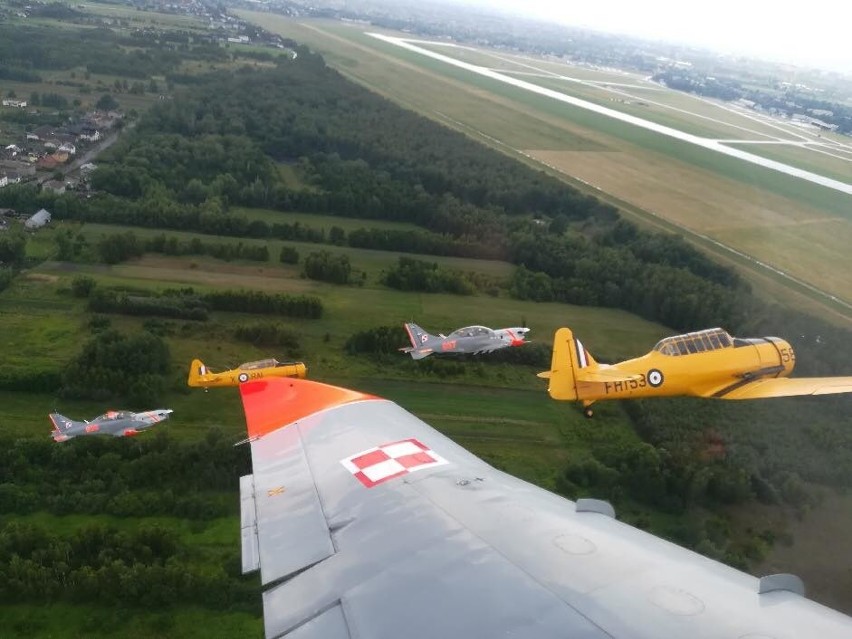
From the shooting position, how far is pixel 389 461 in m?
9.62

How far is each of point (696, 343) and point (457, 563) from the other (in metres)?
25.4

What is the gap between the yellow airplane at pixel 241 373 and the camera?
3656 centimetres

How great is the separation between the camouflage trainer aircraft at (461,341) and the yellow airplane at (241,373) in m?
6.84

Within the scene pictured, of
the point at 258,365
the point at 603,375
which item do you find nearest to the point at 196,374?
the point at 258,365

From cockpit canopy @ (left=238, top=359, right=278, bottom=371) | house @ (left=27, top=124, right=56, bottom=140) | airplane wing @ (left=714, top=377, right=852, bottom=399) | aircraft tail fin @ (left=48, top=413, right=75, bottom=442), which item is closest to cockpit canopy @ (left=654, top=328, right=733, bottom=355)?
airplane wing @ (left=714, top=377, right=852, bottom=399)

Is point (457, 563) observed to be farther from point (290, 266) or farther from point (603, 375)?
point (290, 266)

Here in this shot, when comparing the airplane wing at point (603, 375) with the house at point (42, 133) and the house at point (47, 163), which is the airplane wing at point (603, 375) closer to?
the house at point (47, 163)

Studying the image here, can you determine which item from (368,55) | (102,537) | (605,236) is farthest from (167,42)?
(102,537)

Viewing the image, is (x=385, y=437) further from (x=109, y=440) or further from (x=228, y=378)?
(x=228, y=378)

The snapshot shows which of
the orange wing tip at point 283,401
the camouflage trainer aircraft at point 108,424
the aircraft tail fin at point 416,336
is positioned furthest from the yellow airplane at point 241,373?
the orange wing tip at point 283,401

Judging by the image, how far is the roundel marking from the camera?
29453mm

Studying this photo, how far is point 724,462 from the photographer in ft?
107

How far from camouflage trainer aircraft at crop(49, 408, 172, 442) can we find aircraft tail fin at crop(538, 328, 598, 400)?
1918 cm

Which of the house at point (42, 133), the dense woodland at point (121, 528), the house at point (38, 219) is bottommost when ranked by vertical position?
the dense woodland at point (121, 528)
